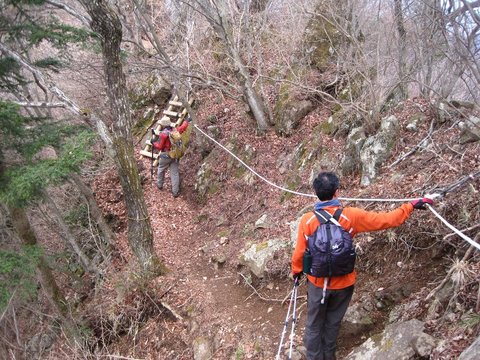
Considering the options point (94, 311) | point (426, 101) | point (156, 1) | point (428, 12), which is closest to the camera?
point (428, 12)

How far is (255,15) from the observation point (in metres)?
12.4

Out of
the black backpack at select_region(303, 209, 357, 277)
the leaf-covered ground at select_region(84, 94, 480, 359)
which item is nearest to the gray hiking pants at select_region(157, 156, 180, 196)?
the leaf-covered ground at select_region(84, 94, 480, 359)

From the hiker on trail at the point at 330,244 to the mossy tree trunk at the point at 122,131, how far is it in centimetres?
419

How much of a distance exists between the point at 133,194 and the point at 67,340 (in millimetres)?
3067

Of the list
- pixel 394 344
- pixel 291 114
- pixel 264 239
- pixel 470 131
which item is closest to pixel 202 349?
pixel 264 239

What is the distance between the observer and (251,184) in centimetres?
981

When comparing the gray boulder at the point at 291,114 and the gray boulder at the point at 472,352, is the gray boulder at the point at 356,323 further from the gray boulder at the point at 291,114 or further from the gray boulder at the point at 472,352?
the gray boulder at the point at 291,114

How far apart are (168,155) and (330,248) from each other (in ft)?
26.6

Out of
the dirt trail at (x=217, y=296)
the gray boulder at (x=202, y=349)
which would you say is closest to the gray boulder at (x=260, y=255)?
the dirt trail at (x=217, y=296)

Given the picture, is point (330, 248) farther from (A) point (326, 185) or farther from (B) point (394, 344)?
(B) point (394, 344)

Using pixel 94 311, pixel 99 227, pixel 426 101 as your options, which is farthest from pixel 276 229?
pixel 99 227

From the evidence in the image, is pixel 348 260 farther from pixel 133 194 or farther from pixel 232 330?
pixel 133 194

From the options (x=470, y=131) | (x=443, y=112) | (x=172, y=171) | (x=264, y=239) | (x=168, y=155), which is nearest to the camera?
(x=470, y=131)

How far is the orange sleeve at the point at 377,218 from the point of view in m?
3.68
